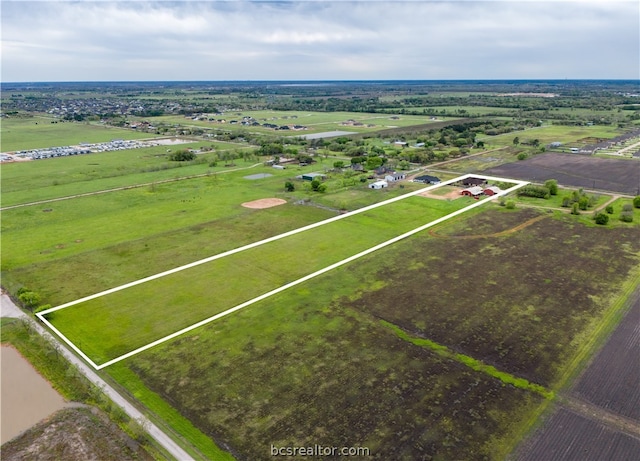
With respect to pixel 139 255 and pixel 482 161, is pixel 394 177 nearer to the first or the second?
pixel 482 161

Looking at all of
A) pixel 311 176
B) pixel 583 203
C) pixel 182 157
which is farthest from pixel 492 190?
pixel 182 157

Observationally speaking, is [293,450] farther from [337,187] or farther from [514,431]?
[337,187]

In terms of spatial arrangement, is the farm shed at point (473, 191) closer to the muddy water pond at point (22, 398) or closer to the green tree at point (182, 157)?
the muddy water pond at point (22, 398)

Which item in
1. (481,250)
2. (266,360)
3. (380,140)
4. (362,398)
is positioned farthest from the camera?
(380,140)

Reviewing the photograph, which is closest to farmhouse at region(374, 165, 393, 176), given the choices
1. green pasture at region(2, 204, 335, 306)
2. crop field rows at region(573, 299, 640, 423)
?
green pasture at region(2, 204, 335, 306)

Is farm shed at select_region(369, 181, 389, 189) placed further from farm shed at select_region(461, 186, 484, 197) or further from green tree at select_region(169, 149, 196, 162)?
green tree at select_region(169, 149, 196, 162)

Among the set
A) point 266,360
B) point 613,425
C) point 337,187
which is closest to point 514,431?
point 613,425

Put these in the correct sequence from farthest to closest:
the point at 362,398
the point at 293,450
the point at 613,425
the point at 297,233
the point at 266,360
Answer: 1. the point at 297,233
2. the point at 266,360
3. the point at 362,398
4. the point at 613,425
5. the point at 293,450

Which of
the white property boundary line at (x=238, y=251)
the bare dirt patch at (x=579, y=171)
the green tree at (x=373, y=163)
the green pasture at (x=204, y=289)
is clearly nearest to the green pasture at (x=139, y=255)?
the white property boundary line at (x=238, y=251)
